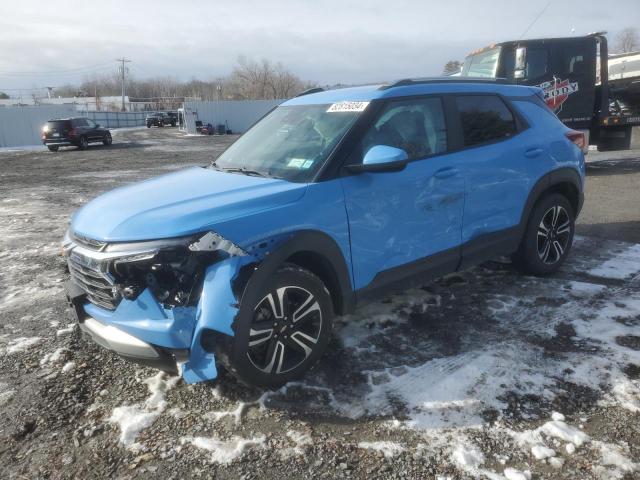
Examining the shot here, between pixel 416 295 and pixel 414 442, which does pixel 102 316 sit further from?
pixel 416 295

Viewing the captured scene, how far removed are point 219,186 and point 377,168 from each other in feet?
3.40

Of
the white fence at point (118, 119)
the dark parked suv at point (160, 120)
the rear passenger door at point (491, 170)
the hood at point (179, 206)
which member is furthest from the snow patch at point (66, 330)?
the dark parked suv at point (160, 120)

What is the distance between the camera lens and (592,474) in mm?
2334

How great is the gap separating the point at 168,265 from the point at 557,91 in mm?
10422

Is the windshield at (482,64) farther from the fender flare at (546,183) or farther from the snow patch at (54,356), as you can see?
the snow patch at (54,356)

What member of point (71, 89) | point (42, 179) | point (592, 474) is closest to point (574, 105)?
point (592, 474)

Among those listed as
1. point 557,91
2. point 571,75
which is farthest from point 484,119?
point 571,75

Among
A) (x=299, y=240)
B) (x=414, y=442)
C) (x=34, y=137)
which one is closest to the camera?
(x=414, y=442)

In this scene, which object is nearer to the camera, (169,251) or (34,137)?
(169,251)

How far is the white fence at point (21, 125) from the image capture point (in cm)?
2970

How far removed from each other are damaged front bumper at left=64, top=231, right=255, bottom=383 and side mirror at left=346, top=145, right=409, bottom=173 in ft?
3.16

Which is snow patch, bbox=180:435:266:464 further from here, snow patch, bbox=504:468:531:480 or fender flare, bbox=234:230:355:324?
snow patch, bbox=504:468:531:480

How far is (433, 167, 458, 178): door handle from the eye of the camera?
3.72 m

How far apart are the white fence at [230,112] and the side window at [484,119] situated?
3819cm
